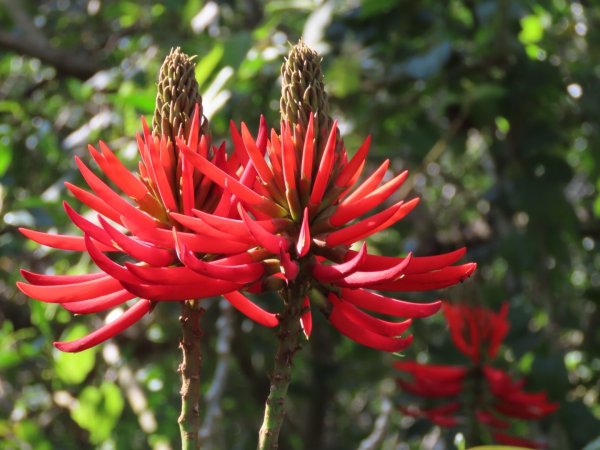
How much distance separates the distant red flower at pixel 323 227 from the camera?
717mm

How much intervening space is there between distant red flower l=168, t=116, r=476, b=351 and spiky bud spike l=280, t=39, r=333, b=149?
0.01 m

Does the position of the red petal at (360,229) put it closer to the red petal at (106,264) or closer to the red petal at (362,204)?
the red petal at (362,204)

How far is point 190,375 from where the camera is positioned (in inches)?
29.2

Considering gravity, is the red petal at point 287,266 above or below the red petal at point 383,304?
above

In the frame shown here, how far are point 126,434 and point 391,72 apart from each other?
3.88 ft

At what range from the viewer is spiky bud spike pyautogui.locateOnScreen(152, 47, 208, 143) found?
2.52ft

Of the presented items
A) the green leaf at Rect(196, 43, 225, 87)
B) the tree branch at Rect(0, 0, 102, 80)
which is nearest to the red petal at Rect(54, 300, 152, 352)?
the green leaf at Rect(196, 43, 225, 87)

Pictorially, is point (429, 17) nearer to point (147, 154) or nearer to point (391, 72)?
point (391, 72)

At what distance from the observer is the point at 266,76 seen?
8.36 feet

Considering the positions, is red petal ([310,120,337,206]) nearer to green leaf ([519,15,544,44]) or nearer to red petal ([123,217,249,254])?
red petal ([123,217,249,254])

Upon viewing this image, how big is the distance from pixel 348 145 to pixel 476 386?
2.72ft

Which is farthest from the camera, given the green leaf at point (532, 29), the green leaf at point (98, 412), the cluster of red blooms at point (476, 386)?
the green leaf at point (532, 29)

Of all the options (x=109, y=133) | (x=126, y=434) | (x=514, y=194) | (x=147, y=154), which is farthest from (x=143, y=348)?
(x=147, y=154)

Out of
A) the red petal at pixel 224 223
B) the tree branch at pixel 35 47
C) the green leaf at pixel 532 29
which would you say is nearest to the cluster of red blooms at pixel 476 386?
the red petal at pixel 224 223
